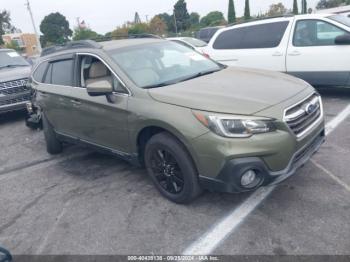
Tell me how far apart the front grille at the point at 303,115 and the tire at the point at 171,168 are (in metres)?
0.98

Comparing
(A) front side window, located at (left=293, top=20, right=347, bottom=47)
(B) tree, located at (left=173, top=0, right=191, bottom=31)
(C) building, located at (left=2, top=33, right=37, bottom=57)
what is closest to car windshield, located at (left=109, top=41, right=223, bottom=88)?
(A) front side window, located at (left=293, top=20, right=347, bottom=47)

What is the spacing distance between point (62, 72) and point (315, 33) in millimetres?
4730

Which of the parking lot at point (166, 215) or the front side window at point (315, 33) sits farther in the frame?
the front side window at point (315, 33)

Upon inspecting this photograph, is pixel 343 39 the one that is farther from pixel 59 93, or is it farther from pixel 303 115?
pixel 59 93

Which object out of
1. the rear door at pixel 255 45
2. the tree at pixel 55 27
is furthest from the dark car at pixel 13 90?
the tree at pixel 55 27

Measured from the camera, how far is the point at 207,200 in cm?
358

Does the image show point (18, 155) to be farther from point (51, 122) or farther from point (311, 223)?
point (311, 223)

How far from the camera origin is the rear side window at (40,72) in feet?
17.5

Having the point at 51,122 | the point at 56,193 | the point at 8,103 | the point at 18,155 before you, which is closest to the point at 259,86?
the point at 56,193

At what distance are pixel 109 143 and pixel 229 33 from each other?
4833 mm

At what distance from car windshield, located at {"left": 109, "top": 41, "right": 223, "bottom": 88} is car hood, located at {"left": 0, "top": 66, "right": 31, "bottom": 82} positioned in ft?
15.7

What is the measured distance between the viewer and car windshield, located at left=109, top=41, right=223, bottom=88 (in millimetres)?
3801

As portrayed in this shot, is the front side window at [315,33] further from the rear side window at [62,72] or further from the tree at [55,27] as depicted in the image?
the tree at [55,27]

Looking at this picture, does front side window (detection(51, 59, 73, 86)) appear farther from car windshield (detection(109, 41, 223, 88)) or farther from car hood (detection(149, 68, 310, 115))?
car hood (detection(149, 68, 310, 115))
